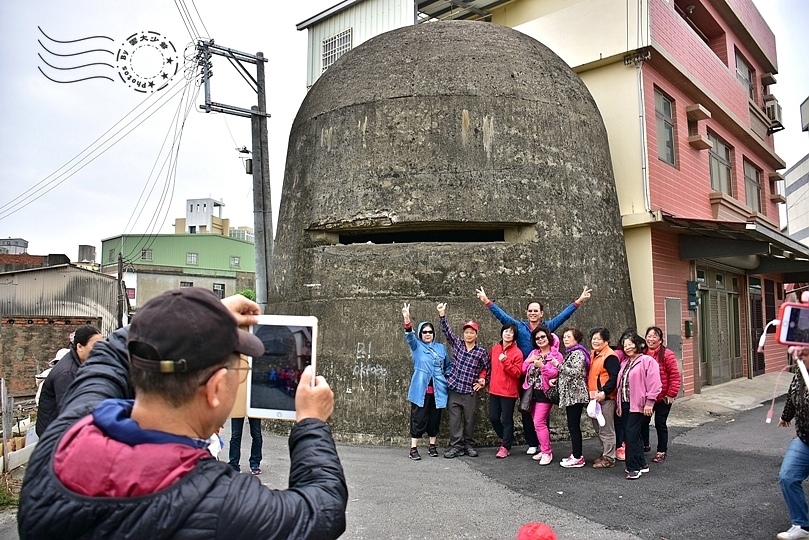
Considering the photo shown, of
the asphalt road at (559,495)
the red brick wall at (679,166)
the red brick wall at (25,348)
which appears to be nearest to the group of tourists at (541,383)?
the asphalt road at (559,495)

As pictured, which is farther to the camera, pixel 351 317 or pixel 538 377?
pixel 351 317

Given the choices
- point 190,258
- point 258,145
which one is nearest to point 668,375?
point 258,145

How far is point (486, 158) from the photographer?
8844 mm

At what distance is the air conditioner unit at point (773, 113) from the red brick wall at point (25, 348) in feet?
75.4

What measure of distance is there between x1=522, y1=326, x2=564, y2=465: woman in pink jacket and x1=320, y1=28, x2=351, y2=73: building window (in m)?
10.0

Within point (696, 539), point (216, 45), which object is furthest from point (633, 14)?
point (696, 539)

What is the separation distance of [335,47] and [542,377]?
10960 mm

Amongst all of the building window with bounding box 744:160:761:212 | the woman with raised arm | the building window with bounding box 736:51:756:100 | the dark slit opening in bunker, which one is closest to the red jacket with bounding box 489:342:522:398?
the woman with raised arm

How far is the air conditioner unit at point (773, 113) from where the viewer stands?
19.3m

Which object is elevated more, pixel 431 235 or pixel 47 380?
pixel 431 235

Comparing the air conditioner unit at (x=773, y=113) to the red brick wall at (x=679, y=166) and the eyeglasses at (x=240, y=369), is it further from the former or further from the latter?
the eyeglasses at (x=240, y=369)

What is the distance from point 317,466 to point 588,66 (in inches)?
463

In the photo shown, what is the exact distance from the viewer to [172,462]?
146cm

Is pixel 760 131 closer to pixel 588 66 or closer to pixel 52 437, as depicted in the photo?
pixel 588 66
